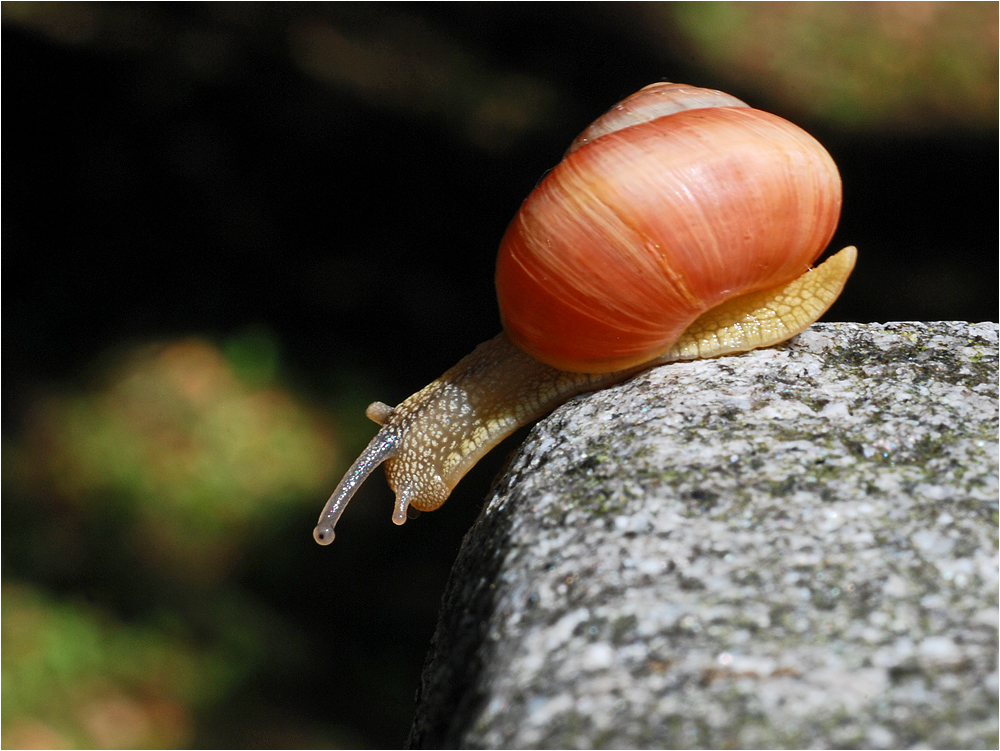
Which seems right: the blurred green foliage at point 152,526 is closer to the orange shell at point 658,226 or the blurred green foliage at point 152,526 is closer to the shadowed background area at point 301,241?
the shadowed background area at point 301,241

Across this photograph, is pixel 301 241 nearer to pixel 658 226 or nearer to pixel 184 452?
pixel 184 452

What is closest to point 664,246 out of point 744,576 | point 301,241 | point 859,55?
point 744,576

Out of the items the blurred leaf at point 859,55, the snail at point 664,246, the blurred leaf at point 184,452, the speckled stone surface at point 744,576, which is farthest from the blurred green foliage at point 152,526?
the blurred leaf at point 859,55

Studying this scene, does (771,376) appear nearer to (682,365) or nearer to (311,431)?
(682,365)

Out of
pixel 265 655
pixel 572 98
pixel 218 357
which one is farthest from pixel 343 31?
pixel 265 655

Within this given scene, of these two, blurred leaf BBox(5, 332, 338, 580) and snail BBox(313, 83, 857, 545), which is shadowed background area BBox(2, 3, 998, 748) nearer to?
blurred leaf BBox(5, 332, 338, 580)

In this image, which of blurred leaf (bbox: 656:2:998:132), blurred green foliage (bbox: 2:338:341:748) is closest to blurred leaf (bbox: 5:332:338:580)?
blurred green foliage (bbox: 2:338:341:748)
